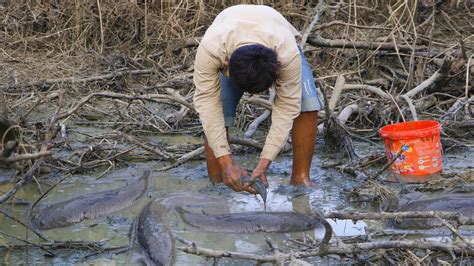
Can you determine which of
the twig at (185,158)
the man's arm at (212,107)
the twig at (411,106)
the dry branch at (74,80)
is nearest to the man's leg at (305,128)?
the man's arm at (212,107)

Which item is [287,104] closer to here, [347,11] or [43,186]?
[43,186]

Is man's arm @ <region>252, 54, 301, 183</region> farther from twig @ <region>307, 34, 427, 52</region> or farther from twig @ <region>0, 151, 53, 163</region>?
twig @ <region>307, 34, 427, 52</region>

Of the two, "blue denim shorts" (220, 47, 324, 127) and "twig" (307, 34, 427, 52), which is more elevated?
"blue denim shorts" (220, 47, 324, 127)

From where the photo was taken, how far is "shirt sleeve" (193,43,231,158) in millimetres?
4069

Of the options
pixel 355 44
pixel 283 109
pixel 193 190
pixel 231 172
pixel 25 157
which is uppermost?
pixel 25 157

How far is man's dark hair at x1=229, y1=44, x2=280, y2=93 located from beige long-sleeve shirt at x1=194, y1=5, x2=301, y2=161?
156 millimetres

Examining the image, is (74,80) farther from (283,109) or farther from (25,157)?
(25,157)

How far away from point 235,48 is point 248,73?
222 mm

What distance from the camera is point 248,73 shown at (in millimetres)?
3732

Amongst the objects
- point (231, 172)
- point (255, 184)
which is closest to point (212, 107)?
point (231, 172)

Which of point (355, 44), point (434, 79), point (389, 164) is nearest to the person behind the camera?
point (389, 164)

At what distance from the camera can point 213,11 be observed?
824 cm

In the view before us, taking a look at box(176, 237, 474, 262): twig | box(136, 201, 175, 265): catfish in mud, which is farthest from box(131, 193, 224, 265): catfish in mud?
box(176, 237, 474, 262): twig

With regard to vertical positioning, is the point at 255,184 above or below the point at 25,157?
below
